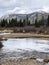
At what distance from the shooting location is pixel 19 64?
21516 mm

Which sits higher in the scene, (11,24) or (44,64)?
(44,64)

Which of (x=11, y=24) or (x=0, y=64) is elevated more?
(x=0, y=64)

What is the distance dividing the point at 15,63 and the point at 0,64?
1.76 m

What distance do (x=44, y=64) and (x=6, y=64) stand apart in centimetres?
413

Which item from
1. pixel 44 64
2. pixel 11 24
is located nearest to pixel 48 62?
pixel 44 64

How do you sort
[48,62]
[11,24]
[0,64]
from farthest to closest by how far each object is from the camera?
1. [11,24]
2. [48,62]
3. [0,64]

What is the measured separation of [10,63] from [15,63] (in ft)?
1.80

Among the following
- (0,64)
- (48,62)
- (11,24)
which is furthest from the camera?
(11,24)

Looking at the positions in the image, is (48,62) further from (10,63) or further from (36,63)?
(10,63)

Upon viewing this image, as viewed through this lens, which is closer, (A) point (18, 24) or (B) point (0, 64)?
(B) point (0, 64)

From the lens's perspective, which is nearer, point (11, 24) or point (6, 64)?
point (6, 64)

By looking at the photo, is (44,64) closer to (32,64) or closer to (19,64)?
(32,64)

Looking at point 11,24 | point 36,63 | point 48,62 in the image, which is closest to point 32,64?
point 36,63

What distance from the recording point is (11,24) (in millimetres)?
147875
